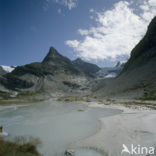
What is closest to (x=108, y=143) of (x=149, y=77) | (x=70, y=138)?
(x=70, y=138)

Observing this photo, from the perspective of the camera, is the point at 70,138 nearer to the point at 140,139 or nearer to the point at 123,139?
the point at 123,139

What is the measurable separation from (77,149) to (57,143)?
9.29 feet

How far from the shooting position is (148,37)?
522 feet

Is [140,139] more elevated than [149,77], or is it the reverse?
[149,77]

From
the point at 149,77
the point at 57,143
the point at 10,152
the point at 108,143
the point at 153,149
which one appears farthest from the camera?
the point at 149,77

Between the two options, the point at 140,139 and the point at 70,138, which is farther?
the point at 70,138

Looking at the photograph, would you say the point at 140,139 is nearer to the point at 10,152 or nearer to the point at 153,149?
the point at 153,149

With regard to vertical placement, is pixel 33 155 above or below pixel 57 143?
above

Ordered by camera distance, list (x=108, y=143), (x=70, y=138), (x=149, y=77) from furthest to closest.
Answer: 1. (x=149, y=77)
2. (x=70, y=138)
3. (x=108, y=143)

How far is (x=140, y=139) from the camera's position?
45.7 feet

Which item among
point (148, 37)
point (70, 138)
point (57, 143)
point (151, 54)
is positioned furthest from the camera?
point (148, 37)

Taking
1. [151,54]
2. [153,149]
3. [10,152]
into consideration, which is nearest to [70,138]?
[10,152]

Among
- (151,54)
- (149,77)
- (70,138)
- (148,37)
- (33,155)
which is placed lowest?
(70,138)

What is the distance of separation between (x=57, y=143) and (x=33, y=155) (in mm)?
4822
